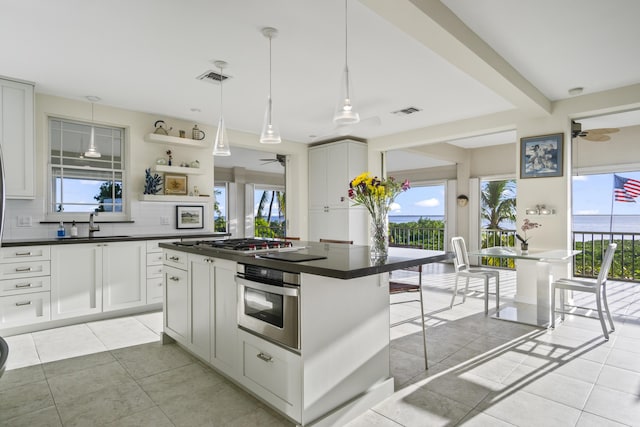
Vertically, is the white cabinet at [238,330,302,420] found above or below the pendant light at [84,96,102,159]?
below

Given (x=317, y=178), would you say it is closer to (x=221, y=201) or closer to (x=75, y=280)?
(x=221, y=201)

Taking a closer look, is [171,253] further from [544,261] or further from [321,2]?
[544,261]

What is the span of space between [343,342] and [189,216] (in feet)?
12.7

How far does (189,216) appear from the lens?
5.22 metres

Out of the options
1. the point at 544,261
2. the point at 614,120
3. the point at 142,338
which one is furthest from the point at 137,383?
the point at 614,120

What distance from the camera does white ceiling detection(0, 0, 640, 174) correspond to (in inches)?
96.7

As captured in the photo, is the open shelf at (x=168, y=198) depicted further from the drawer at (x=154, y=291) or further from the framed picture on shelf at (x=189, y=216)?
the drawer at (x=154, y=291)

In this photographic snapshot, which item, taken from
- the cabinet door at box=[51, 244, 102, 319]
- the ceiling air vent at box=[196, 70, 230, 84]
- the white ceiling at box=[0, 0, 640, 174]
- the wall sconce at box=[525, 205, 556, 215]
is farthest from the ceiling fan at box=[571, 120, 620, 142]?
the cabinet door at box=[51, 244, 102, 319]

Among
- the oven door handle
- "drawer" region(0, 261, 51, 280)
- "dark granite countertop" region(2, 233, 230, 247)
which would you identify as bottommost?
"drawer" region(0, 261, 51, 280)

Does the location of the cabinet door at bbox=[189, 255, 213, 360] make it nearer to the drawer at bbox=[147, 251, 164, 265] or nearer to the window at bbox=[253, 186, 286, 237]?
the drawer at bbox=[147, 251, 164, 265]

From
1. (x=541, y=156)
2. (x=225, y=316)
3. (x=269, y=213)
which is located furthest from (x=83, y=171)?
(x=269, y=213)

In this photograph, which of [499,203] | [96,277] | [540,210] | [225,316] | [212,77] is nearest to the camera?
[225,316]

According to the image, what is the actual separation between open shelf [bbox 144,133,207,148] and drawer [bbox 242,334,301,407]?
3492 mm

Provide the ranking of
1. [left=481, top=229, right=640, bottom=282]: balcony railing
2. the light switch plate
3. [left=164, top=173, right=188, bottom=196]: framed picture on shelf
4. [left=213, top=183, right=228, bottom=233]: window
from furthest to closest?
[left=213, top=183, right=228, bottom=233]: window
[left=481, top=229, right=640, bottom=282]: balcony railing
[left=164, top=173, right=188, bottom=196]: framed picture on shelf
the light switch plate
